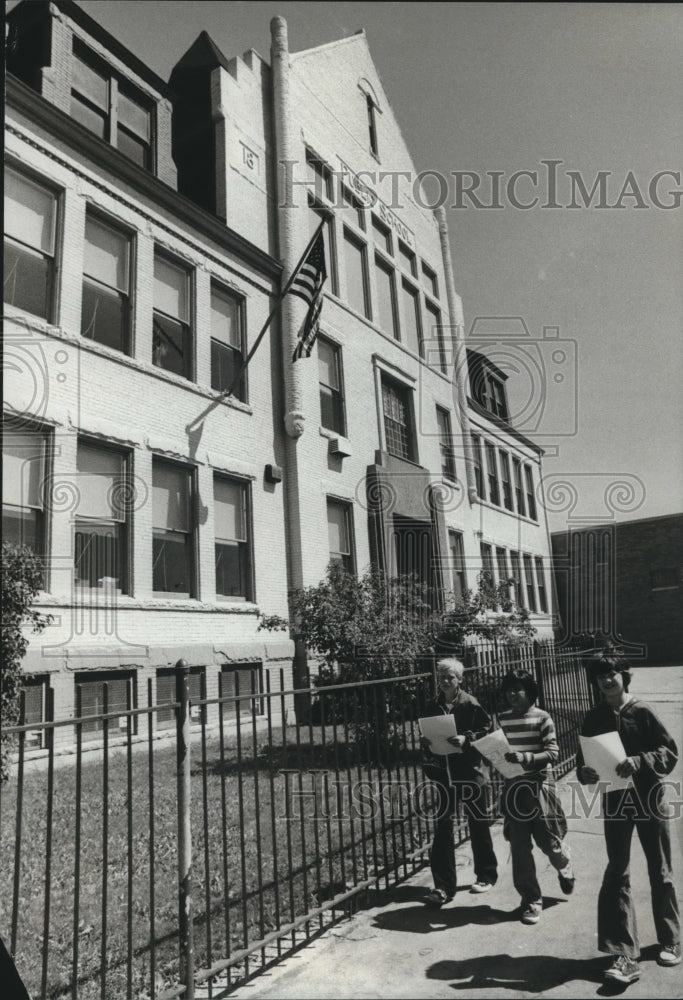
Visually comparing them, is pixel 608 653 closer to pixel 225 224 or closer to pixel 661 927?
pixel 661 927

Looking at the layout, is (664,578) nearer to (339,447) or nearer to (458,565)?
(458,565)

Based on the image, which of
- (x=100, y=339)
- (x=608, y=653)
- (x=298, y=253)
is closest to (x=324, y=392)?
(x=298, y=253)

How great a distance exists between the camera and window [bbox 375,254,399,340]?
12500 millimetres

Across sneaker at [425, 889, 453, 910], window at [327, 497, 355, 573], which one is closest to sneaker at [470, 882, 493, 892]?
sneaker at [425, 889, 453, 910]

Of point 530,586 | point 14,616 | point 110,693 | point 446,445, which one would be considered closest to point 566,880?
point 530,586

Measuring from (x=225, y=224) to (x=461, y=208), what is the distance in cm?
722

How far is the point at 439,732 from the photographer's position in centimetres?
488

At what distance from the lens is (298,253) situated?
1121cm

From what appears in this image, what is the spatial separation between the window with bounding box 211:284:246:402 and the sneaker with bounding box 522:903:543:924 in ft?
25.4

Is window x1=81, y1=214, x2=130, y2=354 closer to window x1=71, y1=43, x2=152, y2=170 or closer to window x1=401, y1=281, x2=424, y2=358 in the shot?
window x1=71, y1=43, x2=152, y2=170

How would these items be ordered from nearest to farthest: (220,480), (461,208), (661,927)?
(661,927) < (461,208) < (220,480)

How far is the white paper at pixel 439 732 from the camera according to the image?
15.9ft

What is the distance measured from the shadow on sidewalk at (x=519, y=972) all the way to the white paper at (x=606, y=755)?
2.76 ft

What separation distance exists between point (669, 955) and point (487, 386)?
5141 mm
